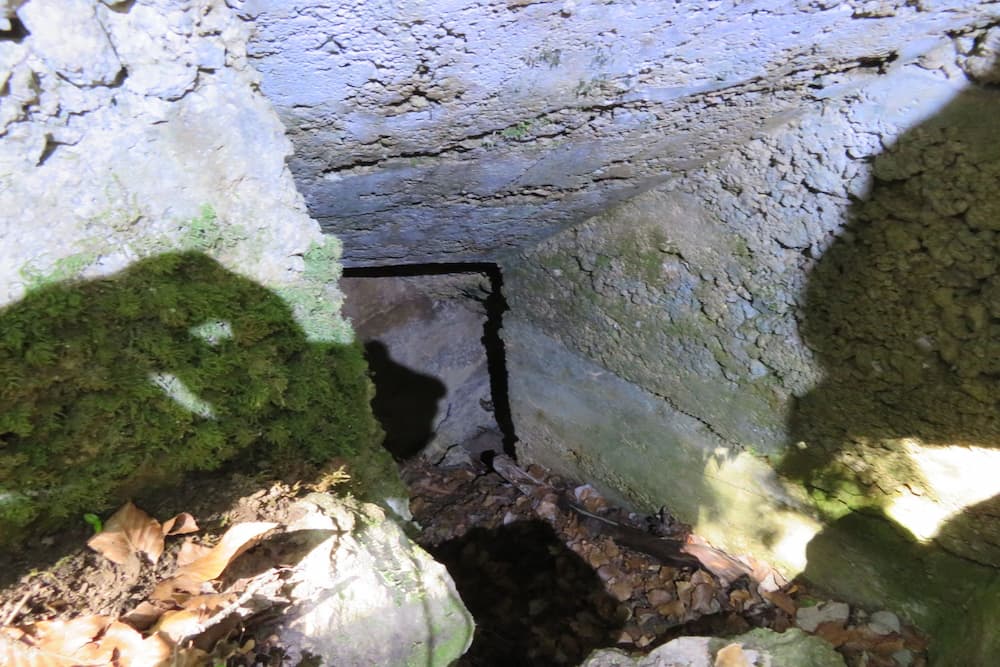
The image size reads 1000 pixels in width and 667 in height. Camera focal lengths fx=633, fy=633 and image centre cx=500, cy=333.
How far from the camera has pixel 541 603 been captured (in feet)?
10.5

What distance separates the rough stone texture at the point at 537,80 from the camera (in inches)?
43.5

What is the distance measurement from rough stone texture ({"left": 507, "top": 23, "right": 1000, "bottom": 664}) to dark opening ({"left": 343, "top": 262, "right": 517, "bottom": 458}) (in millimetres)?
194

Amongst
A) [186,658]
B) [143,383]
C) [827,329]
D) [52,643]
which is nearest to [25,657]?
[52,643]

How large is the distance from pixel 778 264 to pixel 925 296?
1.33 feet

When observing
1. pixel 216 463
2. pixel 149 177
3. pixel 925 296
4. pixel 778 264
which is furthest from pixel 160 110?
pixel 925 296

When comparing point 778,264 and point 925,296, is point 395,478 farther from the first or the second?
point 925,296

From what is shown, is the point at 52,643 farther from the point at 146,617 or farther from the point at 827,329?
the point at 827,329

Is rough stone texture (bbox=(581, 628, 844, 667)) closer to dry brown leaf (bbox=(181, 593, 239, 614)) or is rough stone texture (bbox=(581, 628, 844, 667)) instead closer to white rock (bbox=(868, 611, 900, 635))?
white rock (bbox=(868, 611, 900, 635))

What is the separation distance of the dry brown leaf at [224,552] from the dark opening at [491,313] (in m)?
1.70

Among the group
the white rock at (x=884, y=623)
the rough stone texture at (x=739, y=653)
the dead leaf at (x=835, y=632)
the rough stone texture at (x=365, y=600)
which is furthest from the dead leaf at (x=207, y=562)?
the white rock at (x=884, y=623)

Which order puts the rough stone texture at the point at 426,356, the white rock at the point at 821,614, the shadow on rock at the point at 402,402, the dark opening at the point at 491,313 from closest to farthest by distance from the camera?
the white rock at the point at 821,614 → the dark opening at the point at 491,313 → the rough stone texture at the point at 426,356 → the shadow on rock at the point at 402,402

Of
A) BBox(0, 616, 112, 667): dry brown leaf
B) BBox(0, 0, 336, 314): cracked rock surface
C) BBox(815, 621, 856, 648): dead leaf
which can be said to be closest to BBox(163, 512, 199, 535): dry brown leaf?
BBox(0, 616, 112, 667): dry brown leaf

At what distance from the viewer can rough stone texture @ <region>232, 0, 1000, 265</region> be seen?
1.10m

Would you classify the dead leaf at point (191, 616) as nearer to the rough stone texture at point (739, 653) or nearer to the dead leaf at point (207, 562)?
the dead leaf at point (207, 562)
